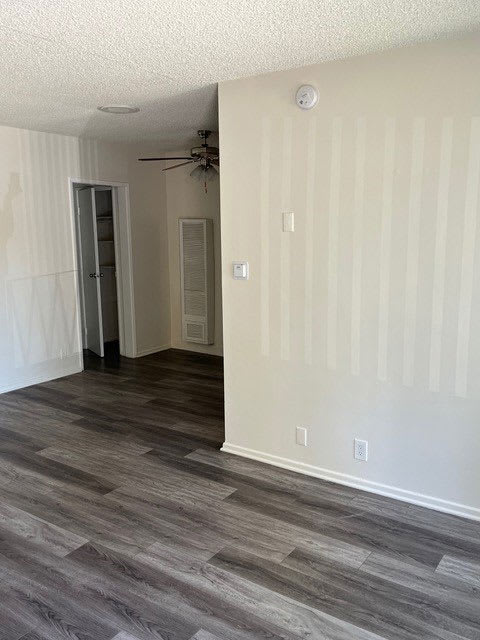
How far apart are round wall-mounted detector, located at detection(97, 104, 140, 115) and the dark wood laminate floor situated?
8.02ft

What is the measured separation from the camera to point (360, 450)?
3.21m

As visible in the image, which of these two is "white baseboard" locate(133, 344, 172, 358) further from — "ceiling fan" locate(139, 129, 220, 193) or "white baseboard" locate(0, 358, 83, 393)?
"ceiling fan" locate(139, 129, 220, 193)

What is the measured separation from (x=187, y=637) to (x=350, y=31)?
2.69 m

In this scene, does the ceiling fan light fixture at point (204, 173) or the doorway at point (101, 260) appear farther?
the doorway at point (101, 260)

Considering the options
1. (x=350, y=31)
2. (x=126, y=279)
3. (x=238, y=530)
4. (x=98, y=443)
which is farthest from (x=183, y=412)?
(x=350, y=31)

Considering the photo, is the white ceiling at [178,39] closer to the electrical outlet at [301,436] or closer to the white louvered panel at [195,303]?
the electrical outlet at [301,436]

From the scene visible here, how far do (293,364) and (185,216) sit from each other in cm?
363

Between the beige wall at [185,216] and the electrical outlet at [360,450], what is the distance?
3435 millimetres

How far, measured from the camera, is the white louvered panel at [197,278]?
6.36 m

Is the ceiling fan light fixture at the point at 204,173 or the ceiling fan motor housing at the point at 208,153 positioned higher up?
the ceiling fan motor housing at the point at 208,153

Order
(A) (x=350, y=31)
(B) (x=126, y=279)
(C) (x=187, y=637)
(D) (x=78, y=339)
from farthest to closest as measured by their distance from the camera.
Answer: (B) (x=126, y=279), (D) (x=78, y=339), (A) (x=350, y=31), (C) (x=187, y=637)

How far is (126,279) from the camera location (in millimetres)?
6363

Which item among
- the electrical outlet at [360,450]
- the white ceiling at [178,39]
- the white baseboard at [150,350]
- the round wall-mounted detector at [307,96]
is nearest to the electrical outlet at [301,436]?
the electrical outlet at [360,450]

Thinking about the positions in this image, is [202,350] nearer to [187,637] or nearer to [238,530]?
[238,530]
